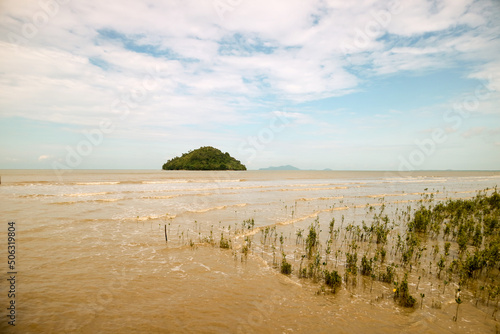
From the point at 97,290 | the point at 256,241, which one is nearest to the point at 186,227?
the point at 256,241

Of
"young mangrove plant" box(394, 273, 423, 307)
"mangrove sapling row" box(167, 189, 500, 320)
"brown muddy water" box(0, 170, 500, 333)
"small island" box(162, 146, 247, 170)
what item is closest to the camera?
"brown muddy water" box(0, 170, 500, 333)

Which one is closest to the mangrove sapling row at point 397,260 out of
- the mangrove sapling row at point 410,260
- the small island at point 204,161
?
the mangrove sapling row at point 410,260

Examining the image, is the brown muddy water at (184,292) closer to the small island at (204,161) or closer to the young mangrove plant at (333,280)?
the young mangrove plant at (333,280)

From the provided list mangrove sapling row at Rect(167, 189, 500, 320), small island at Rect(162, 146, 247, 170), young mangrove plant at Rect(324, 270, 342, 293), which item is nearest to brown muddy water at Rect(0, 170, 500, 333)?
mangrove sapling row at Rect(167, 189, 500, 320)

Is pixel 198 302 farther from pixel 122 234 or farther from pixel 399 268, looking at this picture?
pixel 122 234

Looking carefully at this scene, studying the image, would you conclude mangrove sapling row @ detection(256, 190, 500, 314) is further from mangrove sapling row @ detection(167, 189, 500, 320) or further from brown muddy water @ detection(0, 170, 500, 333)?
brown muddy water @ detection(0, 170, 500, 333)

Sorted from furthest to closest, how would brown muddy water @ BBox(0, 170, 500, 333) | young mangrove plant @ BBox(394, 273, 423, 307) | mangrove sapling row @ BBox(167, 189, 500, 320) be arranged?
1. mangrove sapling row @ BBox(167, 189, 500, 320)
2. young mangrove plant @ BBox(394, 273, 423, 307)
3. brown muddy water @ BBox(0, 170, 500, 333)

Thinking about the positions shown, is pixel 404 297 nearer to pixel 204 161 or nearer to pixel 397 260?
pixel 397 260

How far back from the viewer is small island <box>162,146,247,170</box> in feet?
474

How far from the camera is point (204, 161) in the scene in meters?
146

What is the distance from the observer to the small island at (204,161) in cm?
14452

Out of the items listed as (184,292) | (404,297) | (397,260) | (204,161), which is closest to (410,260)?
(397,260)

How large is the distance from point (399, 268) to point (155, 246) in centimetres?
1053

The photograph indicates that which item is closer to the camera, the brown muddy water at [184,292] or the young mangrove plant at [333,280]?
the brown muddy water at [184,292]
